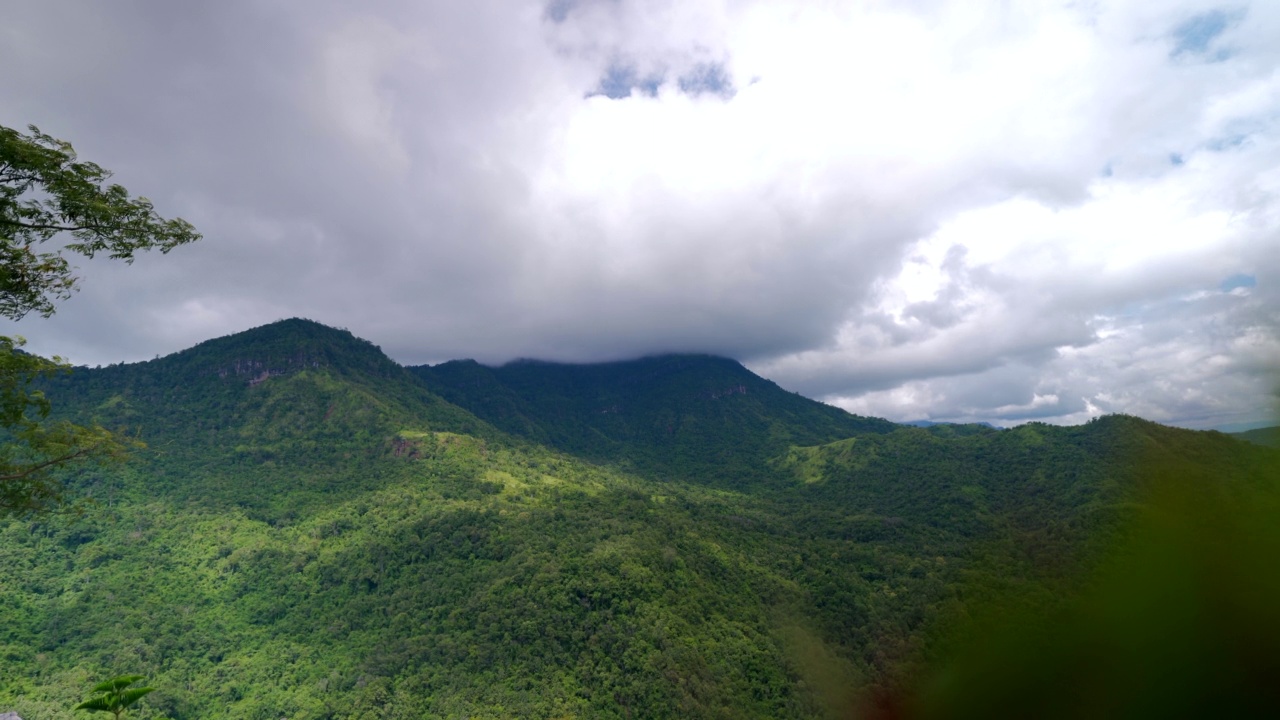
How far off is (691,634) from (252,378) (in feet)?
363

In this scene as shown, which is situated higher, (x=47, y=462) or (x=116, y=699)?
(x=47, y=462)

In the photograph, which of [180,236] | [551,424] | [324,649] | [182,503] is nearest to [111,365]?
[182,503]

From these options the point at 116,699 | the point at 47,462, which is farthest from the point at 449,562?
the point at 116,699

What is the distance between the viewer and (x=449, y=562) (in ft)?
220

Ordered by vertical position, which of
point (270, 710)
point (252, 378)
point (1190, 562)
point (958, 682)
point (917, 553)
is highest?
point (252, 378)

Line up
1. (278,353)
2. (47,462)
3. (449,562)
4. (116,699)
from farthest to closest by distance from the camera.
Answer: (278,353), (449,562), (47,462), (116,699)

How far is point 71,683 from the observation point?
5206cm

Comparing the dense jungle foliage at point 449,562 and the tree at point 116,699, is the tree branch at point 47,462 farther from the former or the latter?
the dense jungle foliage at point 449,562

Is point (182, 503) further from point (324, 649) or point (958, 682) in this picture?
point (958, 682)

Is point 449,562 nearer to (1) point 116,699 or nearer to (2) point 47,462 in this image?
Answer: (2) point 47,462

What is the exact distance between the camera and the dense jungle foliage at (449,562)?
5175 cm

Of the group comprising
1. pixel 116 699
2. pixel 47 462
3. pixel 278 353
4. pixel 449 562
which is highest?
pixel 278 353

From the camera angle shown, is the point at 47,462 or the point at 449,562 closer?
the point at 47,462

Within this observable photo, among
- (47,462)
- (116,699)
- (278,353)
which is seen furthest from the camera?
(278,353)
